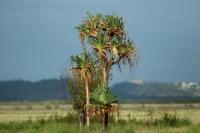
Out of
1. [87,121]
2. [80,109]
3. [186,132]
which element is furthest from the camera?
[80,109]

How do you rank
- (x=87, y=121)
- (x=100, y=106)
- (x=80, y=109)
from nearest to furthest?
1. (x=100, y=106)
2. (x=87, y=121)
3. (x=80, y=109)

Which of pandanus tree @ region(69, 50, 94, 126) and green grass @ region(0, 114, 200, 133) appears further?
pandanus tree @ region(69, 50, 94, 126)

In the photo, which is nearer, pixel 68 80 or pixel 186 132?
pixel 186 132

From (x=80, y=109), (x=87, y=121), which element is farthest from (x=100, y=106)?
(x=80, y=109)

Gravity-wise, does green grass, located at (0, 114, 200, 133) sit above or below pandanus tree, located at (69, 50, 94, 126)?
below

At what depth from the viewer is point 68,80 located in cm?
6688

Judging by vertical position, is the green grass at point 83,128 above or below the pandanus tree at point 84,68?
below

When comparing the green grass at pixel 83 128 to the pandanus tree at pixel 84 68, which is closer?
the green grass at pixel 83 128

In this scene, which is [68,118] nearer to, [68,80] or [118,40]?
[68,80]

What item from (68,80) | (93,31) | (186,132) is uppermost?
(93,31)

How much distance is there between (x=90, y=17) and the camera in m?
64.4

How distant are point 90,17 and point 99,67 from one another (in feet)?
16.2

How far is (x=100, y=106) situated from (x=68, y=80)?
12892mm

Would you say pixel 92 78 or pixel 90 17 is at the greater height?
pixel 90 17
